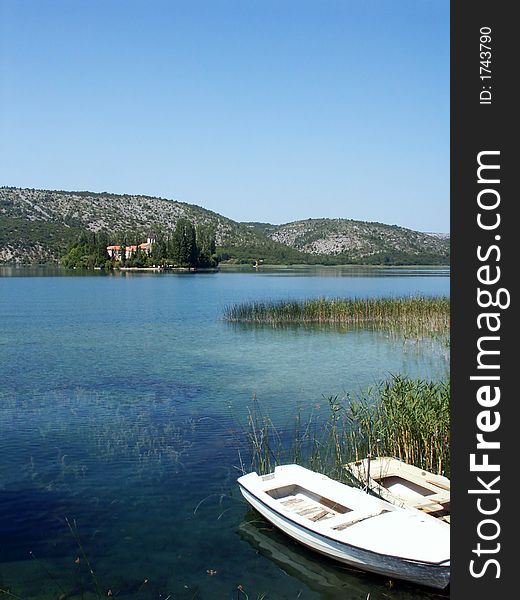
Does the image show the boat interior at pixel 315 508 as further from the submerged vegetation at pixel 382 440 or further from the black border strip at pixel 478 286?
the black border strip at pixel 478 286

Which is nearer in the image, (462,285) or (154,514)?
(462,285)

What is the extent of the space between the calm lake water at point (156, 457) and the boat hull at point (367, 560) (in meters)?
0.23

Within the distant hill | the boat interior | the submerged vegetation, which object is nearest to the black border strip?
the boat interior

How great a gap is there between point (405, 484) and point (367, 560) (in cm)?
270

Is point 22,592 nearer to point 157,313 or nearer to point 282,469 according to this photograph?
point 282,469

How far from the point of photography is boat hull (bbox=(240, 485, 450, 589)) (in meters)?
7.52

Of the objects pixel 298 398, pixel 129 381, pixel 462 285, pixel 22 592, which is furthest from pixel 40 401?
pixel 462 285

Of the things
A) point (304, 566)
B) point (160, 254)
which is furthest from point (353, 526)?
point (160, 254)

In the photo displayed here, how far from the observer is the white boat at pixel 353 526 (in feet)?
24.9

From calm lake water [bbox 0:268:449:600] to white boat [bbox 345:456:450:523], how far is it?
4.95ft

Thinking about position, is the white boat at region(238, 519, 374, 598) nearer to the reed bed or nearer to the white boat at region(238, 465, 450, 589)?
the white boat at region(238, 465, 450, 589)

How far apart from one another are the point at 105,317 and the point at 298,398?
80.2 ft

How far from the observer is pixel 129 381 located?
805 inches

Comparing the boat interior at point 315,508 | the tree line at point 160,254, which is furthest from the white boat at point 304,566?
the tree line at point 160,254
